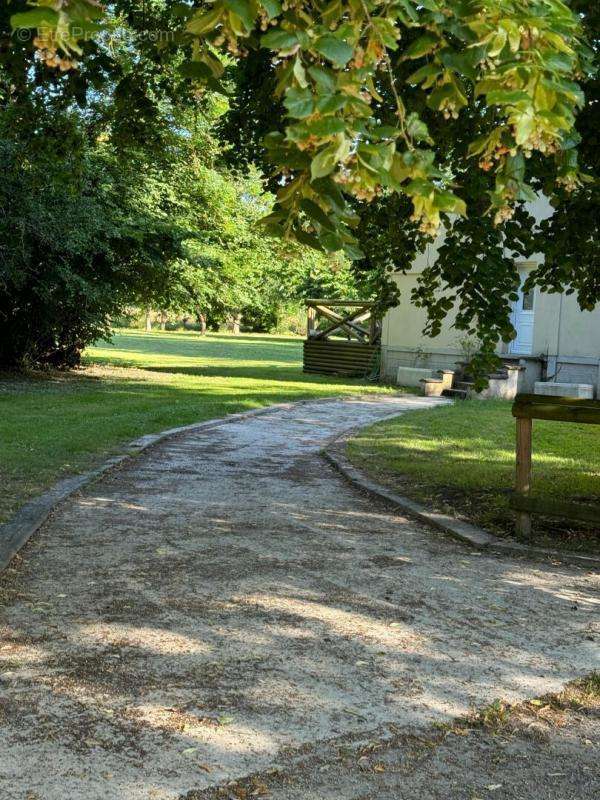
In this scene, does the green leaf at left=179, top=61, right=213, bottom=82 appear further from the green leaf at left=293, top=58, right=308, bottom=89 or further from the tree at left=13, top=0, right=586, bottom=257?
the green leaf at left=293, top=58, right=308, bottom=89

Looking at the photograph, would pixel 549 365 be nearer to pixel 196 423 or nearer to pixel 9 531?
pixel 196 423

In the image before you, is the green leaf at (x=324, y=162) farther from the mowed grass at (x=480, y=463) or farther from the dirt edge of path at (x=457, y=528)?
the mowed grass at (x=480, y=463)

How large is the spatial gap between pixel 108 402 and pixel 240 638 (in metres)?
12.5

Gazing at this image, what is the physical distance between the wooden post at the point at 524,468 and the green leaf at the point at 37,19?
529 centimetres

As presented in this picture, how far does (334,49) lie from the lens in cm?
252

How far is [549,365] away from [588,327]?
48.0 inches

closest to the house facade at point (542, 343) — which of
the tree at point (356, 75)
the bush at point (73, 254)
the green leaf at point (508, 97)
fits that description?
the bush at point (73, 254)

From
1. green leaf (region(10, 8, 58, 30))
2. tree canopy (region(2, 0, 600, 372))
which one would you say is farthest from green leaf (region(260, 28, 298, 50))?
green leaf (region(10, 8, 58, 30))

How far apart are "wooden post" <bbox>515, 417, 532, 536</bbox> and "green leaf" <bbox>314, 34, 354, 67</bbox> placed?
15.9 ft

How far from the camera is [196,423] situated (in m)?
13.9

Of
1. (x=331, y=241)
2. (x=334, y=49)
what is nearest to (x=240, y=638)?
(x=331, y=241)

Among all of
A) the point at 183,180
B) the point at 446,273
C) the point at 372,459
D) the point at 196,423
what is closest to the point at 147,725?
the point at 446,273

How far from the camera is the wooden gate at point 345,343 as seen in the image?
26656mm

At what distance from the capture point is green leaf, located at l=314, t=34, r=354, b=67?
2510 millimetres
